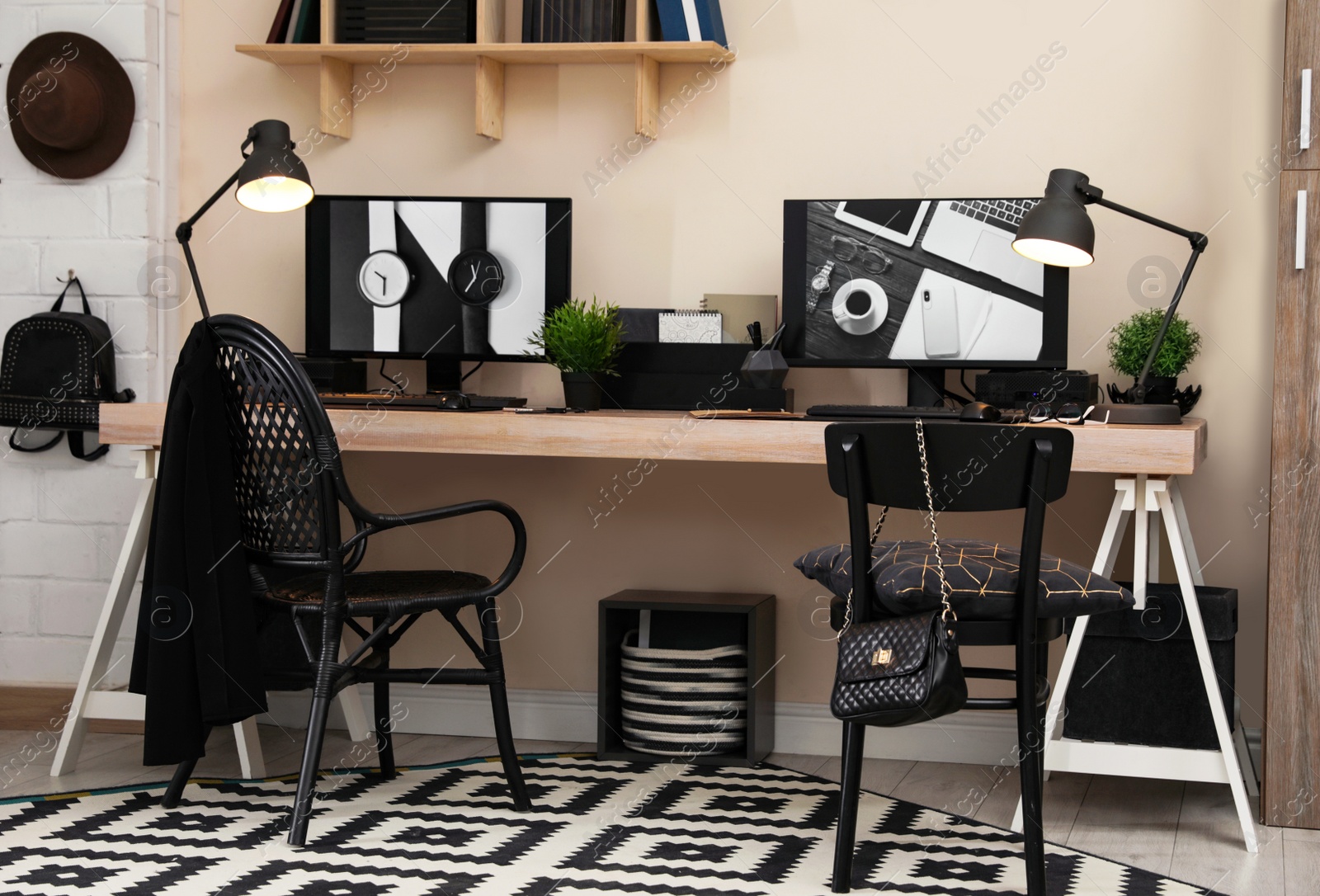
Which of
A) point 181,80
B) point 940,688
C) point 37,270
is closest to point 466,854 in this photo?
point 940,688

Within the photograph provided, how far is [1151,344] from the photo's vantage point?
2.65 m

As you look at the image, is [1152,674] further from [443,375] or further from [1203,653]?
[443,375]

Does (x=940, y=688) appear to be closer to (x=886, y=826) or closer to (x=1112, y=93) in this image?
(x=886, y=826)

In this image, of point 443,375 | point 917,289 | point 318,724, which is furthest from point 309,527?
point 917,289

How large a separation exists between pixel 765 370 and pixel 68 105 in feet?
5.91

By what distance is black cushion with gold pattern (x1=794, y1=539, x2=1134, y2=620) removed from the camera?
1.90m

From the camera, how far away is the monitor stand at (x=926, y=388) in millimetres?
2793

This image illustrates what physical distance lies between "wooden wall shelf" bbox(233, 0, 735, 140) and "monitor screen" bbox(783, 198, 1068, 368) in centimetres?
44

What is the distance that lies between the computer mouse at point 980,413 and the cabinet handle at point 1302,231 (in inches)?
25.0

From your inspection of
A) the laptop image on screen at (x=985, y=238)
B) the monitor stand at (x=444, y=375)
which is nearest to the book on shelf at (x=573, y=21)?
the monitor stand at (x=444, y=375)

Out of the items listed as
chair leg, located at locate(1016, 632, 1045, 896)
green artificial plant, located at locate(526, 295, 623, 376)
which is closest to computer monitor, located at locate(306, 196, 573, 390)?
green artificial plant, located at locate(526, 295, 623, 376)

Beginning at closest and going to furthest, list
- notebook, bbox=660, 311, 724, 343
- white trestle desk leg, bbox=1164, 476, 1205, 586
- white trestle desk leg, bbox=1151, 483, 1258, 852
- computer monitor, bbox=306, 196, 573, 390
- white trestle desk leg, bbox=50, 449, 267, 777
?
white trestle desk leg, bbox=1151, 483, 1258, 852, white trestle desk leg, bbox=1164, 476, 1205, 586, white trestle desk leg, bbox=50, 449, 267, 777, notebook, bbox=660, 311, 724, 343, computer monitor, bbox=306, 196, 573, 390

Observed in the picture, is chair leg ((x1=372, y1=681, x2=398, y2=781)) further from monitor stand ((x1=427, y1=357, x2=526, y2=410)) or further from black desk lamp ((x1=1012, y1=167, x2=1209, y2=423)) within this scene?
black desk lamp ((x1=1012, y1=167, x2=1209, y2=423))

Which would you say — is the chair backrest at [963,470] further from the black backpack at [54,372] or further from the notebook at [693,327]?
the black backpack at [54,372]
